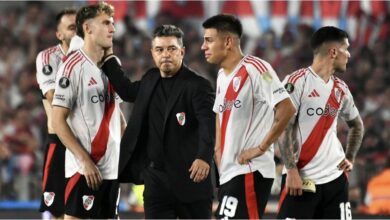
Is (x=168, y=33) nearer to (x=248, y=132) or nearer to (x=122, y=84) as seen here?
(x=122, y=84)

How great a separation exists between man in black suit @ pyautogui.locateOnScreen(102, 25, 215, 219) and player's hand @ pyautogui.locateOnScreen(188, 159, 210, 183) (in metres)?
0.15

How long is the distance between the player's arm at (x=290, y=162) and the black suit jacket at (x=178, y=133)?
0.69 meters

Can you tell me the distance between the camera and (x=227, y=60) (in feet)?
23.0

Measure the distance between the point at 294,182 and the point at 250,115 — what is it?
0.86 m

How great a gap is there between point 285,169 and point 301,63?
577 cm

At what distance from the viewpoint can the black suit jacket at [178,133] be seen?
695 centimetres

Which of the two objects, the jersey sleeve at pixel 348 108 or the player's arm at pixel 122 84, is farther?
the jersey sleeve at pixel 348 108

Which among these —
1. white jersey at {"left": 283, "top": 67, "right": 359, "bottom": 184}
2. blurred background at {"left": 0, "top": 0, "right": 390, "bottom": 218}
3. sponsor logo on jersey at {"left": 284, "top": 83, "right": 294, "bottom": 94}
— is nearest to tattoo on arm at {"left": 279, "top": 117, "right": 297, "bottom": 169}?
white jersey at {"left": 283, "top": 67, "right": 359, "bottom": 184}

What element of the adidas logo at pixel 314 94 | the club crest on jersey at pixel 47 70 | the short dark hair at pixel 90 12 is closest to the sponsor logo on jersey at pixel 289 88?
the adidas logo at pixel 314 94

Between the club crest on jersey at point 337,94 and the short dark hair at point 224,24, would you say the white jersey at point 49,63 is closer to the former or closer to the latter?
the short dark hair at point 224,24

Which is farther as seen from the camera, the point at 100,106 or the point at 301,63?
the point at 301,63

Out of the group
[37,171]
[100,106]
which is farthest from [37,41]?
[100,106]

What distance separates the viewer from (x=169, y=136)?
6.99 m

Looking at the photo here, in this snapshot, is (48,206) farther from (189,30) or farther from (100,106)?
(189,30)
